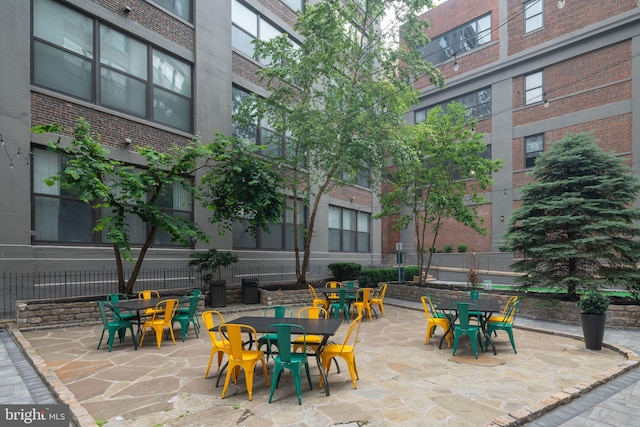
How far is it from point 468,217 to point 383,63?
679 centimetres

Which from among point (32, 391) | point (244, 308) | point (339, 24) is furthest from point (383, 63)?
point (32, 391)

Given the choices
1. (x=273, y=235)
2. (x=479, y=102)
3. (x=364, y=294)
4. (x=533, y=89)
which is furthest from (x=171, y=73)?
(x=533, y=89)

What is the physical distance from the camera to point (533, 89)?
22.9m

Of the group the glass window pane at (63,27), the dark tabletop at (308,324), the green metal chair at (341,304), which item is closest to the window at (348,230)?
the green metal chair at (341,304)

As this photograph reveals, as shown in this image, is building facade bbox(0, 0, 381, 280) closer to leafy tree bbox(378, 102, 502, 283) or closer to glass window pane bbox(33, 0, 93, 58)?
glass window pane bbox(33, 0, 93, 58)

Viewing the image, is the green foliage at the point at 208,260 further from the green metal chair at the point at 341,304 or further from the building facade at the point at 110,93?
the green metal chair at the point at 341,304

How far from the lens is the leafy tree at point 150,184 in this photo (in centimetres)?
913

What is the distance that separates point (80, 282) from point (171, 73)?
→ 307 inches

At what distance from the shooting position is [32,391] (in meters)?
5.27

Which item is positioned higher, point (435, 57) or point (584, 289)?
point (435, 57)

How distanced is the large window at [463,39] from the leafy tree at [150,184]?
1819 cm

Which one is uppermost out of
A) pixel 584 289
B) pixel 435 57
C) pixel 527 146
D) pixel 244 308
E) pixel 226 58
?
pixel 435 57

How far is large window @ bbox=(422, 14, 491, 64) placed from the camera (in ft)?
83.4

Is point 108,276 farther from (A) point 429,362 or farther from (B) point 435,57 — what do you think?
(B) point 435,57
